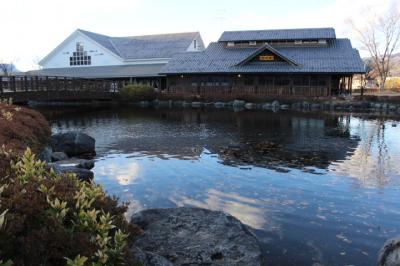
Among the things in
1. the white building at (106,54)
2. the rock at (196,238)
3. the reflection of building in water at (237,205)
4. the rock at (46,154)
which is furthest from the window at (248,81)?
the rock at (196,238)

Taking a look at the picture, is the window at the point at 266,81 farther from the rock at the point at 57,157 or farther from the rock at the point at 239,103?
the rock at the point at 57,157

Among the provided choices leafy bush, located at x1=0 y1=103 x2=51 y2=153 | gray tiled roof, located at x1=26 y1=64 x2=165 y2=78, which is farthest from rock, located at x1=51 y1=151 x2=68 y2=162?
gray tiled roof, located at x1=26 y1=64 x2=165 y2=78

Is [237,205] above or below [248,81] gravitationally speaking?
below

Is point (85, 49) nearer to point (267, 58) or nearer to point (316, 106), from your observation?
point (267, 58)

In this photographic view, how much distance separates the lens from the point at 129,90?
4641cm

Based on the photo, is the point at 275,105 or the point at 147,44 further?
the point at 147,44

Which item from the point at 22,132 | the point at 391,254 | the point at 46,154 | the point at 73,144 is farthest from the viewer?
the point at 73,144

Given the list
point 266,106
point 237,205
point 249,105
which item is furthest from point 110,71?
point 237,205

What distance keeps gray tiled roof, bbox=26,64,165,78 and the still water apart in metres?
30.5

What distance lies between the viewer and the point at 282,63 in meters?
45.7

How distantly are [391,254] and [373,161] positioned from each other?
387 inches

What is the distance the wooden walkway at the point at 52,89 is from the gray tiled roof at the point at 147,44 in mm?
13033

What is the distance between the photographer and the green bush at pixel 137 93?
46.2m

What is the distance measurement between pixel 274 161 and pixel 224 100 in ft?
97.9
